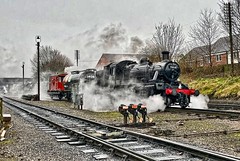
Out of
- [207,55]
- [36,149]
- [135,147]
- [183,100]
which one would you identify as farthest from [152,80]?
[207,55]

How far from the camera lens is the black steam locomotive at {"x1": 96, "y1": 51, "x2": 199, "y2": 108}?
17.6 metres

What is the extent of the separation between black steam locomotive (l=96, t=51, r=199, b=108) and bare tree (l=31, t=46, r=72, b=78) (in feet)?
182

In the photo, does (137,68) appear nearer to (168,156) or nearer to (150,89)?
(150,89)

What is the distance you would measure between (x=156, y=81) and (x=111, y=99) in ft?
13.5

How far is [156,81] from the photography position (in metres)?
17.8

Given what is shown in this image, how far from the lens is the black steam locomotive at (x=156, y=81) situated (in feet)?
57.9

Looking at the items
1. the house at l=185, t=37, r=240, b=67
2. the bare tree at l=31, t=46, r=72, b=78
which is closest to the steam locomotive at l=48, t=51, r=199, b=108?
the house at l=185, t=37, r=240, b=67

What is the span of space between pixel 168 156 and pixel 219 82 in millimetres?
22960

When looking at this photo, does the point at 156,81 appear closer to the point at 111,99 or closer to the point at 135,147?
the point at 111,99

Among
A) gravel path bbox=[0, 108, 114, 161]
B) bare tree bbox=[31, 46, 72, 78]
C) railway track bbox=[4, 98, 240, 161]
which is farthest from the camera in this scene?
bare tree bbox=[31, 46, 72, 78]

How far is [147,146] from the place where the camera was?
26.1ft

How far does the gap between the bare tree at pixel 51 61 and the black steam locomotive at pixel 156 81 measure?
2180 inches

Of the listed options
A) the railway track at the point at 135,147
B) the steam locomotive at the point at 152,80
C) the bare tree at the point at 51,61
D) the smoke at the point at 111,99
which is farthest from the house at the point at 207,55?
the bare tree at the point at 51,61

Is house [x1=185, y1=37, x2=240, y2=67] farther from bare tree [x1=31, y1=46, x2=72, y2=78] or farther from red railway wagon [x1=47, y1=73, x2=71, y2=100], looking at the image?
bare tree [x1=31, y1=46, x2=72, y2=78]
